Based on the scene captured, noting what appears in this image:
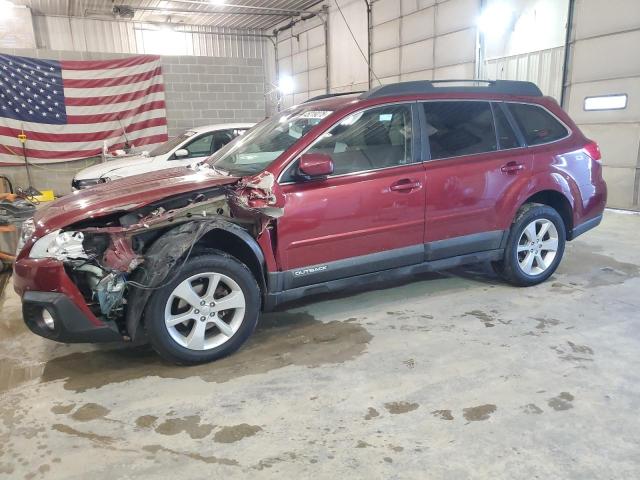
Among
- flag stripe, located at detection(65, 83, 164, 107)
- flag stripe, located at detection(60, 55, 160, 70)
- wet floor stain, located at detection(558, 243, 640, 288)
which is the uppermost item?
flag stripe, located at detection(60, 55, 160, 70)

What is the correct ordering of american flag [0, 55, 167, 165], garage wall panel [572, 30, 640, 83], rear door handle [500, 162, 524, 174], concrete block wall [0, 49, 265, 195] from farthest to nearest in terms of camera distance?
concrete block wall [0, 49, 265, 195] → american flag [0, 55, 167, 165] → garage wall panel [572, 30, 640, 83] → rear door handle [500, 162, 524, 174]

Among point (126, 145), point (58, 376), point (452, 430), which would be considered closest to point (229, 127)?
point (126, 145)

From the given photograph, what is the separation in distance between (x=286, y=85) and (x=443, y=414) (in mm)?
19786

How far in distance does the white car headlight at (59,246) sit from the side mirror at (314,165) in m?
1.44

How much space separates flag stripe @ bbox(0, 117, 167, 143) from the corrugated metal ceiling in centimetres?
547

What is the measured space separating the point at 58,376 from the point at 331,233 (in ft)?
6.65

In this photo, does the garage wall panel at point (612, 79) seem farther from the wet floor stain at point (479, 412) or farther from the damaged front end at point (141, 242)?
the damaged front end at point (141, 242)

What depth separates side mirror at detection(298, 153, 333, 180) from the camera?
326cm

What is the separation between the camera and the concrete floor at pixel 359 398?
225 cm

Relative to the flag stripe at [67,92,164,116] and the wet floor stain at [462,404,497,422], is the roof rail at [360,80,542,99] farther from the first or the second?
the flag stripe at [67,92,164,116]

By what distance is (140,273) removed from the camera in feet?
9.86

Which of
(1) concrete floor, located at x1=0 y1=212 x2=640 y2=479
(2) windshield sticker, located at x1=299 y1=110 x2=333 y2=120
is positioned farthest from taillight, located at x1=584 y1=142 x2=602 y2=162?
(2) windshield sticker, located at x1=299 y1=110 x2=333 y2=120

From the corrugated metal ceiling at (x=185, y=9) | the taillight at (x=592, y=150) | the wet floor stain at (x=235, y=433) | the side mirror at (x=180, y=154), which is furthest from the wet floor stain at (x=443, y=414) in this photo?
the corrugated metal ceiling at (x=185, y=9)

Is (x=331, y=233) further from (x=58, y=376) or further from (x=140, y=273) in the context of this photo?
(x=58, y=376)
